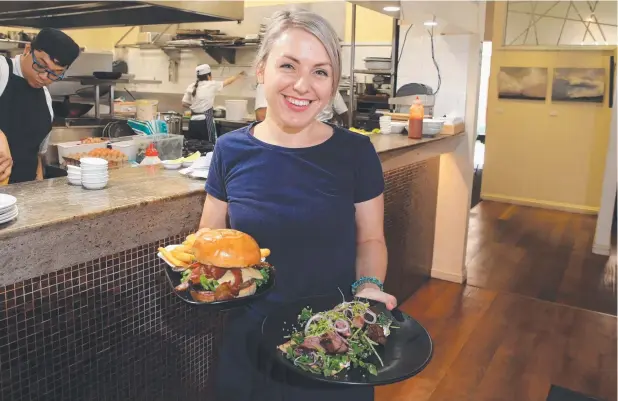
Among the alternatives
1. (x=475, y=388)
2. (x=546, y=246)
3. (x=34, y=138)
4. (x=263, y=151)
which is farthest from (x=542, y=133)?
(x=263, y=151)

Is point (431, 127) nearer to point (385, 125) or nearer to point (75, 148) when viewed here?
point (385, 125)

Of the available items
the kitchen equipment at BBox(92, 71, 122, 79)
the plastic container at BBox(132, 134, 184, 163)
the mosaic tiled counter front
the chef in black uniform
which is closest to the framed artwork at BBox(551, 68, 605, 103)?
the kitchen equipment at BBox(92, 71, 122, 79)

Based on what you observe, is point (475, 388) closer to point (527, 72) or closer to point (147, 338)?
point (147, 338)

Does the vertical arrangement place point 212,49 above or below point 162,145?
above

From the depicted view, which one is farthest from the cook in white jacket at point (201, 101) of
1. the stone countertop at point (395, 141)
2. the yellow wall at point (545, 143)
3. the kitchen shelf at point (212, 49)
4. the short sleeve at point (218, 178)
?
the short sleeve at point (218, 178)

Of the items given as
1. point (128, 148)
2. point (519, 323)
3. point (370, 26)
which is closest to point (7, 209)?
point (128, 148)

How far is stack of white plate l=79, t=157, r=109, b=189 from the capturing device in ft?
5.67

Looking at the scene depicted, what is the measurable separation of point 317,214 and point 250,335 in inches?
15.1

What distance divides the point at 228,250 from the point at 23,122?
7.32 feet

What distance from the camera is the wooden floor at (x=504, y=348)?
2.96 metres

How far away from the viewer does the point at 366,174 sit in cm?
146

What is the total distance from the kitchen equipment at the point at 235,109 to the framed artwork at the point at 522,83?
3.54m

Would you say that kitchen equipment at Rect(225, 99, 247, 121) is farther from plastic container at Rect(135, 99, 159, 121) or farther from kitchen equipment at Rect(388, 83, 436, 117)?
kitchen equipment at Rect(388, 83, 436, 117)

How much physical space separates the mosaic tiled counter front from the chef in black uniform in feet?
3.51
